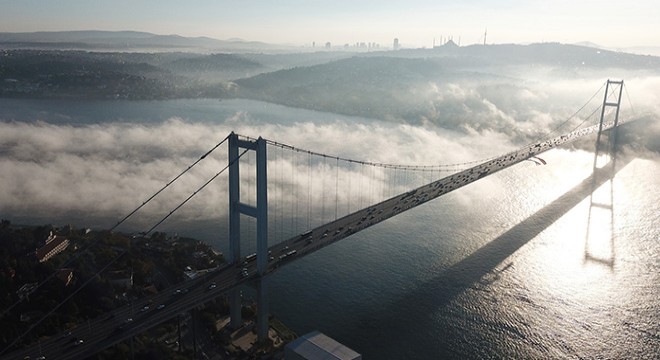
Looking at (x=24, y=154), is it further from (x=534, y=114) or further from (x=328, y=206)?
(x=534, y=114)

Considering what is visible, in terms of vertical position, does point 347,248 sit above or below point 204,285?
below

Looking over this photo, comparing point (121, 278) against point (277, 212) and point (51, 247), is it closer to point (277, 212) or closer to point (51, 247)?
point (51, 247)

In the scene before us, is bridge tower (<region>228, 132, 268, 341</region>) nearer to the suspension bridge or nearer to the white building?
the suspension bridge

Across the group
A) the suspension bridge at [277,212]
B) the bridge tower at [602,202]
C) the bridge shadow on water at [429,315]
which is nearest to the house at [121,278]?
the suspension bridge at [277,212]

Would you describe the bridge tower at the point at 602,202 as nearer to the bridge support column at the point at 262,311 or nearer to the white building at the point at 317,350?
the white building at the point at 317,350

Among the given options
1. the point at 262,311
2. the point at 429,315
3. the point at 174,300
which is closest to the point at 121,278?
the point at 174,300

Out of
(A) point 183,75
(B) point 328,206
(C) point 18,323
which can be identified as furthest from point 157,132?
(A) point 183,75
